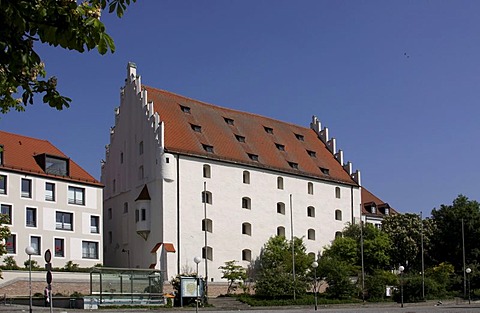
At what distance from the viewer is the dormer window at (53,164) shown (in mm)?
61906

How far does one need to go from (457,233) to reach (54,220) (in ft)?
139

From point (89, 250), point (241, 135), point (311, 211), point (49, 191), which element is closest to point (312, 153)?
point (311, 211)

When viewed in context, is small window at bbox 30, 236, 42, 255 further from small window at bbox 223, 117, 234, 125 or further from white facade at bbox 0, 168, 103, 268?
small window at bbox 223, 117, 234, 125

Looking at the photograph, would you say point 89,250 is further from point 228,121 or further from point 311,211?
point 311,211

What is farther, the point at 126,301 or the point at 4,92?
the point at 126,301

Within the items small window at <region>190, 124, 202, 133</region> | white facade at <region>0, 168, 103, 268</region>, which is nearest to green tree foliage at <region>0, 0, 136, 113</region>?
white facade at <region>0, 168, 103, 268</region>

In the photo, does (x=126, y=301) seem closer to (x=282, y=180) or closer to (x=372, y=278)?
(x=372, y=278)

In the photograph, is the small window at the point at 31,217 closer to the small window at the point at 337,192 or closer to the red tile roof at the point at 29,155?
the red tile roof at the point at 29,155

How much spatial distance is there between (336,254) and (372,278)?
9209 mm

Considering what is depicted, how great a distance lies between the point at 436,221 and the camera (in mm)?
80125

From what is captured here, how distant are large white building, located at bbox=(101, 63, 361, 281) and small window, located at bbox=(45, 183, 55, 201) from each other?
27.9 feet

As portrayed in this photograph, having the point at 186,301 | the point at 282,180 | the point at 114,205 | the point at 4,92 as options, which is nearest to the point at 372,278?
the point at 282,180

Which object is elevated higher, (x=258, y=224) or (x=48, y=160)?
(x=48, y=160)

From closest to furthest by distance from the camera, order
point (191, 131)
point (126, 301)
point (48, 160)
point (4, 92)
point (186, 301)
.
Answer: point (4, 92)
point (126, 301)
point (186, 301)
point (48, 160)
point (191, 131)
